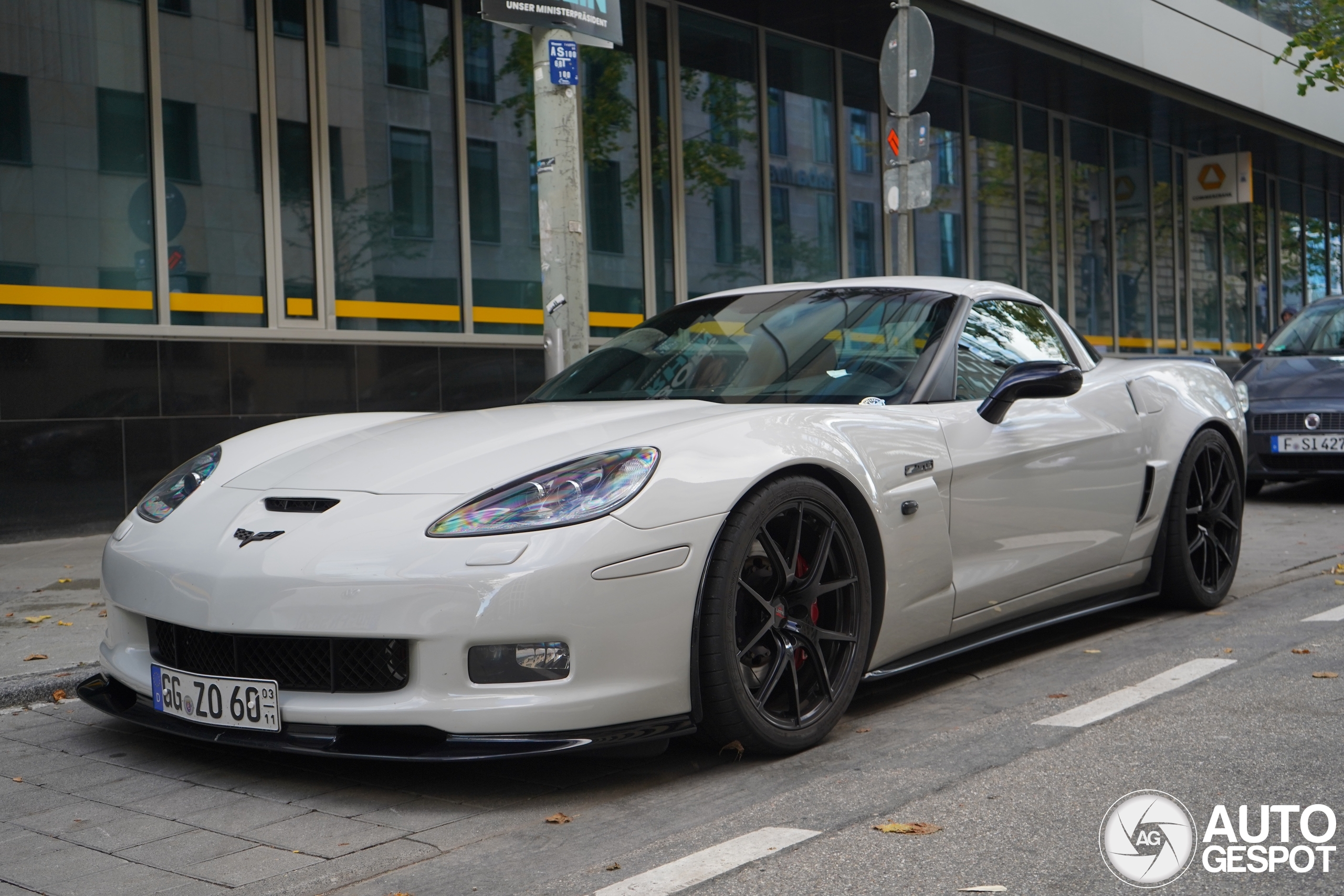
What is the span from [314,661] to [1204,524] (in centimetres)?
397

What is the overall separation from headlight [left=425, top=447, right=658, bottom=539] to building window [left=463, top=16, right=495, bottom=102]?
8.56 meters

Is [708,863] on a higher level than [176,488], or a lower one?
lower

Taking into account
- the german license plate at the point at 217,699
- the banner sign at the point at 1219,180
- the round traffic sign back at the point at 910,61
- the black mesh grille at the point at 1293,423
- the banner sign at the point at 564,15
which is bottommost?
the german license plate at the point at 217,699

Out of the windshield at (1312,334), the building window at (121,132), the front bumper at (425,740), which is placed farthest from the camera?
the windshield at (1312,334)

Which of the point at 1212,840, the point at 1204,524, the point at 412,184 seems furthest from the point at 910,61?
the point at 1212,840

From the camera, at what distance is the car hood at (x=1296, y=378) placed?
986cm

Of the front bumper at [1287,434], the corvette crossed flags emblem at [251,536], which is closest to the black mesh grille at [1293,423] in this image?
the front bumper at [1287,434]

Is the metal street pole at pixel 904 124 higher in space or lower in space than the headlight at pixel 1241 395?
higher

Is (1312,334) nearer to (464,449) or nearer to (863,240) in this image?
(863,240)

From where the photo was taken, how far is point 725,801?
3.20m

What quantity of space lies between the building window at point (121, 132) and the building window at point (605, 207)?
13.8ft

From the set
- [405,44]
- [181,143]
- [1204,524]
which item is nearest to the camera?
[1204,524]

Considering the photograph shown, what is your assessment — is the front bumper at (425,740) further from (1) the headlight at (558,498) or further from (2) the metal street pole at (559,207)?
(2) the metal street pole at (559,207)

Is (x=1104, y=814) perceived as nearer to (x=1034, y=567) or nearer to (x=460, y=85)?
(x=1034, y=567)
